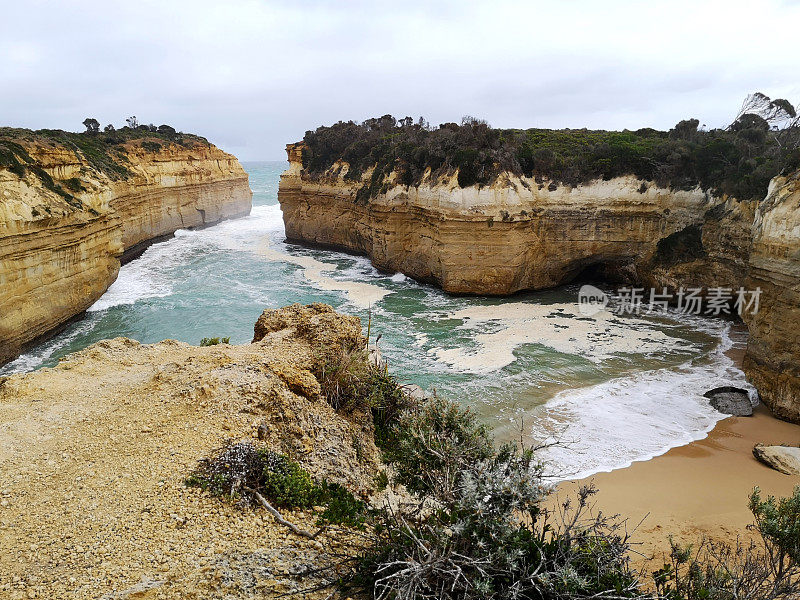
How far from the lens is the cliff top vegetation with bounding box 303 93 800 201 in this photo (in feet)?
56.6

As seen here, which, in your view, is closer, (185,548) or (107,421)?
(185,548)

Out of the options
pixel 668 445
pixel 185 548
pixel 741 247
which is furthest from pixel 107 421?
pixel 741 247

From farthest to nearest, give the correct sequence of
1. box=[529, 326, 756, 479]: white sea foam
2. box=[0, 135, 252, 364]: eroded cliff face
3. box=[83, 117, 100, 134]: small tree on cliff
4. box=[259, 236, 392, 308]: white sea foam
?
box=[83, 117, 100, 134]: small tree on cliff, box=[259, 236, 392, 308]: white sea foam, box=[0, 135, 252, 364]: eroded cliff face, box=[529, 326, 756, 479]: white sea foam

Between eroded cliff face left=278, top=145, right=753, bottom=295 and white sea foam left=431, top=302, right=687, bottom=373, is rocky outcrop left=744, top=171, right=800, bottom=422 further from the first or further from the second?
eroded cliff face left=278, top=145, right=753, bottom=295

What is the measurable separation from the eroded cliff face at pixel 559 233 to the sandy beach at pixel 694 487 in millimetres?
9550

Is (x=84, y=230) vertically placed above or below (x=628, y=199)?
below

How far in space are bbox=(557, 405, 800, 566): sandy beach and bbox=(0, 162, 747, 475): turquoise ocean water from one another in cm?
38

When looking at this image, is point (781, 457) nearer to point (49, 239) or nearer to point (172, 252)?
point (49, 239)

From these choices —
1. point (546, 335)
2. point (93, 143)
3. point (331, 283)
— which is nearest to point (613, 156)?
point (546, 335)

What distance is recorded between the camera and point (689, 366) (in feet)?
43.9

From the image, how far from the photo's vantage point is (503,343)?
1513 centimetres

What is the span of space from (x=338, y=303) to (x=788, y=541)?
16.7 m

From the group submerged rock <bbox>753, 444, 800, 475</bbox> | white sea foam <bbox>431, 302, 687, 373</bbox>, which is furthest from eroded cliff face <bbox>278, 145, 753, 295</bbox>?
submerged rock <bbox>753, 444, 800, 475</bbox>

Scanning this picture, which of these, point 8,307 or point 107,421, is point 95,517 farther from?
point 8,307
